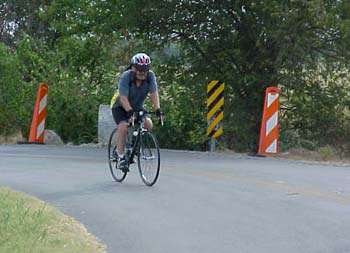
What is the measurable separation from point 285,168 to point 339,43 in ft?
20.4

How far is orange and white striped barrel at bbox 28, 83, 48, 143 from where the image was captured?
20.0 m

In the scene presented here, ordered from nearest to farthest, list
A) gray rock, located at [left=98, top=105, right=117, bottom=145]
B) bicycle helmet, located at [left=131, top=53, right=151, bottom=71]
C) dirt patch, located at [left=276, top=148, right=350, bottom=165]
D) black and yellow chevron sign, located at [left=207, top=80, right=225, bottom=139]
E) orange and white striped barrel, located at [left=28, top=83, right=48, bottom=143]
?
bicycle helmet, located at [left=131, top=53, right=151, bottom=71]
dirt patch, located at [left=276, top=148, right=350, bottom=165]
black and yellow chevron sign, located at [left=207, top=80, right=225, bottom=139]
gray rock, located at [left=98, top=105, right=117, bottom=145]
orange and white striped barrel, located at [left=28, top=83, right=48, bottom=143]

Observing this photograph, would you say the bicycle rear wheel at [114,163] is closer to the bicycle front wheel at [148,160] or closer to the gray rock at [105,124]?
the bicycle front wheel at [148,160]

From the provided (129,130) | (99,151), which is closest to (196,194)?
(129,130)

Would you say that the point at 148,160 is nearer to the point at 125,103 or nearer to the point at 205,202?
the point at 125,103

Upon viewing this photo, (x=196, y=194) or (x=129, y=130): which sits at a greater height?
(x=129, y=130)

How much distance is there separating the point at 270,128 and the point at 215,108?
7.39ft

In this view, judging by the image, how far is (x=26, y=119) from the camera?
21.7 metres

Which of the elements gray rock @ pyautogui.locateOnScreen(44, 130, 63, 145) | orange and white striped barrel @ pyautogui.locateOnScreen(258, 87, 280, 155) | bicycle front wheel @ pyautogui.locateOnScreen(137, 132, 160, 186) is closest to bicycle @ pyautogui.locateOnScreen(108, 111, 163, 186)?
bicycle front wheel @ pyautogui.locateOnScreen(137, 132, 160, 186)

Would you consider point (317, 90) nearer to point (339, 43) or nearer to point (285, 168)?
point (339, 43)

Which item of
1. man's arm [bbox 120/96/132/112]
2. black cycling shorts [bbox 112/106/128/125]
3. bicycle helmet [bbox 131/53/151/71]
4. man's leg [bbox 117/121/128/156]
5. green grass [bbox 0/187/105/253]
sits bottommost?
green grass [bbox 0/187/105/253]

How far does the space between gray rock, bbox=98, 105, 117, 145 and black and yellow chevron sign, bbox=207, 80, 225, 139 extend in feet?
9.09

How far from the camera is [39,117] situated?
2017 centimetres

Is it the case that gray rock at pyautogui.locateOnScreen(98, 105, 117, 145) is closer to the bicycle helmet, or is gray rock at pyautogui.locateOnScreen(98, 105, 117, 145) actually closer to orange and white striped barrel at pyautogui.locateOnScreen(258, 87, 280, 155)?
orange and white striped barrel at pyautogui.locateOnScreen(258, 87, 280, 155)
